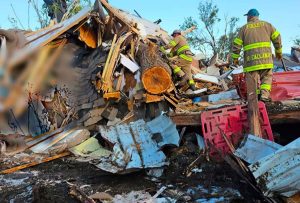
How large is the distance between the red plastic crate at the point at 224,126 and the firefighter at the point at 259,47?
2.80 feet

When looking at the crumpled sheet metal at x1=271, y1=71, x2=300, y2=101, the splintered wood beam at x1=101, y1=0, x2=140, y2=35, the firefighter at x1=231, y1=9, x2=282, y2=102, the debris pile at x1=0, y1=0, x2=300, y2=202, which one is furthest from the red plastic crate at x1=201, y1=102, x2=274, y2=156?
the splintered wood beam at x1=101, y1=0, x2=140, y2=35

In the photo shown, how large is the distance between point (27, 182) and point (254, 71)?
367 cm

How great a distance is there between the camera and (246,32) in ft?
17.9

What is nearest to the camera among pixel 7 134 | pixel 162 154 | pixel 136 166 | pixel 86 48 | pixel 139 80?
pixel 136 166

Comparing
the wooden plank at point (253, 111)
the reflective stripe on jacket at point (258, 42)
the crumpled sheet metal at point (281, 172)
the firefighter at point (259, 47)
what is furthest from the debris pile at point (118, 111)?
the reflective stripe on jacket at point (258, 42)

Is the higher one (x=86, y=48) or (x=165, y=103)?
(x=86, y=48)

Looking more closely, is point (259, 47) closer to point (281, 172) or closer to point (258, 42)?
point (258, 42)

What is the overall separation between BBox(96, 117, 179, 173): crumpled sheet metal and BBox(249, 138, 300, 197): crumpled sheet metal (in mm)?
1543

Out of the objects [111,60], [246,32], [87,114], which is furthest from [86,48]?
[246,32]

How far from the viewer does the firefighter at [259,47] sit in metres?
5.29

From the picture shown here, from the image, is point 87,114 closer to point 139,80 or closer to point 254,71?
point 139,80

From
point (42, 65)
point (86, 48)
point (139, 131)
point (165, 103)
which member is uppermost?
point (86, 48)

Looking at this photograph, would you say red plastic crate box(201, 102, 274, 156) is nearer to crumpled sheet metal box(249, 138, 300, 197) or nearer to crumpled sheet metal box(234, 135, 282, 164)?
crumpled sheet metal box(234, 135, 282, 164)

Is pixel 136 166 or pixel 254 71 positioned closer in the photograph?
pixel 136 166
